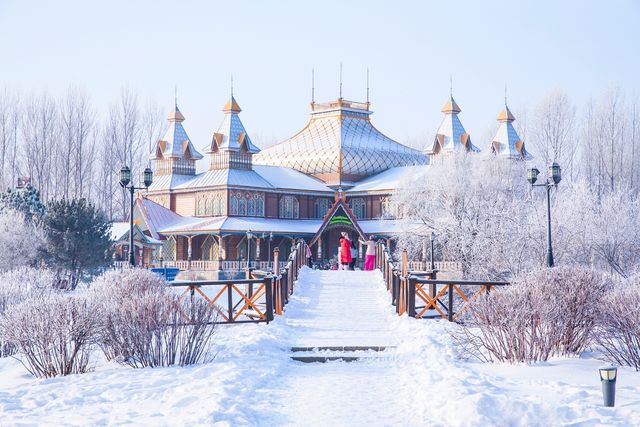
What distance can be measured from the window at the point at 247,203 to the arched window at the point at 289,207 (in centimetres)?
171

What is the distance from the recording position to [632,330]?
37.1 feet

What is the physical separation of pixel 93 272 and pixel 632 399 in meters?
27.7

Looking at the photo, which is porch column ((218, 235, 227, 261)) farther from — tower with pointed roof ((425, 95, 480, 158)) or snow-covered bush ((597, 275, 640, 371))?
snow-covered bush ((597, 275, 640, 371))

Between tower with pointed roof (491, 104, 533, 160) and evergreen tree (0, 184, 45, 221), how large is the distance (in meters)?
26.4

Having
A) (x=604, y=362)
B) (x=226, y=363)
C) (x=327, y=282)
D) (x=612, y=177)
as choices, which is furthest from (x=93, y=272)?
(x=612, y=177)

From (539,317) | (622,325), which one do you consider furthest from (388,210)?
(622,325)

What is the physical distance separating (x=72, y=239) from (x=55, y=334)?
71.5ft

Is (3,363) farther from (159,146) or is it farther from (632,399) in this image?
(159,146)

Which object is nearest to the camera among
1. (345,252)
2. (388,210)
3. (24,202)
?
(345,252)

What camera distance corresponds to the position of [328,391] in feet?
32.5

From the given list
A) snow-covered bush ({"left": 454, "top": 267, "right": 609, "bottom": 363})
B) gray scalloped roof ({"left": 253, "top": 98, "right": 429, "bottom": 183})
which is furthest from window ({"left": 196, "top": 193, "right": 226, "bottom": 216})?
snow-covered bush ({"left": 454, "top": 267, "right": 609, "bottom": 363})

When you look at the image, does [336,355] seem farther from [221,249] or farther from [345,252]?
[221,249]

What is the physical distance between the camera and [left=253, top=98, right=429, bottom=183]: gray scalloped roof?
54.0 metres

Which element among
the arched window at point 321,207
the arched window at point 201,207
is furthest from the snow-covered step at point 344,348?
the arched window at point 321,207
